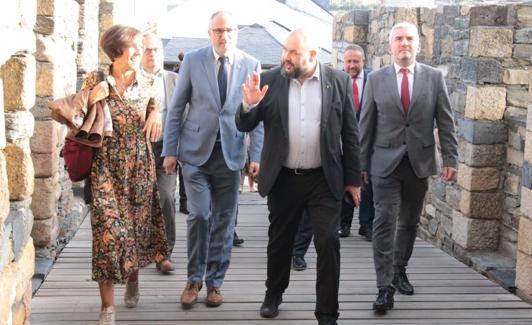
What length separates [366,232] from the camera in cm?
787

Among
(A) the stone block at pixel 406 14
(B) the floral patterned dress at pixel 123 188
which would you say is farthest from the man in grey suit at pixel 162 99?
(A) the stone block at pixel 406 14

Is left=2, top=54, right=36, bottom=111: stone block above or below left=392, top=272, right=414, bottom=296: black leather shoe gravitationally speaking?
above

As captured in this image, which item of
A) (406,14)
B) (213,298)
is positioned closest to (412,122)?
(213,298)

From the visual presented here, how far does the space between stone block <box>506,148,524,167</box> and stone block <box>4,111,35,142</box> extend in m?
3.71

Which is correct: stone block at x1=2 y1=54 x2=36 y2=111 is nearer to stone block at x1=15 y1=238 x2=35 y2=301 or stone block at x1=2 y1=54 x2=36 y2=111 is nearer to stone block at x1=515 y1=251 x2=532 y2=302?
stone block at x1=15 y1=238 x2=35 y2=301

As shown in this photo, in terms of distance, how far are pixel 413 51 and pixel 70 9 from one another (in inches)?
120

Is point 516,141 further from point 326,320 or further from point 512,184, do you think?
point 326,320

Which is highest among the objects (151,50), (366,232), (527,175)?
(151,50)

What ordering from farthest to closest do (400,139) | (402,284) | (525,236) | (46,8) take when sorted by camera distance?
(46,8) → (402,284) → (525,236) → (400,139)

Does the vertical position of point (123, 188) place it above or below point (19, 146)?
below

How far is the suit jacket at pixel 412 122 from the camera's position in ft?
18.5

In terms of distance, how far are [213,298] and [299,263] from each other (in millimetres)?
1238

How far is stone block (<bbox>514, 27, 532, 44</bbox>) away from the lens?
6.69 m

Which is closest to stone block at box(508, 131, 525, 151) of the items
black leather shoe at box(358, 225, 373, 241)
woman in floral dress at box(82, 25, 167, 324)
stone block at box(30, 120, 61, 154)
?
black leather shoe at box(358, 225, 373, 241)
